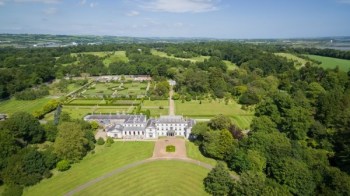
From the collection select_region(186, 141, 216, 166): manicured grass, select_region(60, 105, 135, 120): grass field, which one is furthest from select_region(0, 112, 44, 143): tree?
select_region(186, 141, 216, 166): manicured grass

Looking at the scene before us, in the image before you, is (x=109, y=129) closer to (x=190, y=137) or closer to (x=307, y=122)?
(x=190, y=137)

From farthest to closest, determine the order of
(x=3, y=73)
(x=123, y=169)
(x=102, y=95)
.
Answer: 1. (x=3, y=73)
2. (x=102, y=95)
3. (x=123, y=169)

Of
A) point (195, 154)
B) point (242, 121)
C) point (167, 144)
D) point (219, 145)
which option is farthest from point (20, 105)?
point (242, 121)

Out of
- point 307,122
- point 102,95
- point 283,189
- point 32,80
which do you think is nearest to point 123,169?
point 283,189

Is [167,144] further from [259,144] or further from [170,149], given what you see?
[259,144]

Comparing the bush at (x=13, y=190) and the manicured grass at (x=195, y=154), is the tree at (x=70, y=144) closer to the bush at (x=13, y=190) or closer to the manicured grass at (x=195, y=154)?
the bush at (x=13, y=190)

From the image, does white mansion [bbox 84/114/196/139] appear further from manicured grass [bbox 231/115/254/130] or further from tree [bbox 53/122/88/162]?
manicured grass [bbox 231/115/254/130]
